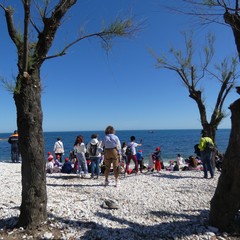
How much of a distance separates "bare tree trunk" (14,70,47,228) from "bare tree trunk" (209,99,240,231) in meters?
3.49

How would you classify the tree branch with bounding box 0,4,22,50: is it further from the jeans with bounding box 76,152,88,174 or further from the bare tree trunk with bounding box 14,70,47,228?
the jeans with bounding box 76,152,88,174

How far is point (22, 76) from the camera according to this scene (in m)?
5.43

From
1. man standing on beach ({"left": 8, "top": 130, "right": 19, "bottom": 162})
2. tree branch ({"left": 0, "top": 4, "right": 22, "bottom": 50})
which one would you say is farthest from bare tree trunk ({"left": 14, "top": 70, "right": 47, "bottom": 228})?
man standing on beach ({"left": 8, "top": 130, "right": 19, "bottom": 162})

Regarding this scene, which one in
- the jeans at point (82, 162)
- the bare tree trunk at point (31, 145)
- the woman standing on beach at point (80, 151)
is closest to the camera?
the bare tree trunk at point (31, 145)

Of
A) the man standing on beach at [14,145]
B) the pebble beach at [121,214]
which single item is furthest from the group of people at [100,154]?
the man standing on beach at [14,145]

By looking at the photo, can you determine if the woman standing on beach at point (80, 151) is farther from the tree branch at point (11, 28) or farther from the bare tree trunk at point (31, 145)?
the tree branch at point (11, 28)

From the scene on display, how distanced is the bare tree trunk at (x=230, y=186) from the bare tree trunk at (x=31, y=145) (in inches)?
137

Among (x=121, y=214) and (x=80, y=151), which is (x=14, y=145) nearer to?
(x=80, y=151)

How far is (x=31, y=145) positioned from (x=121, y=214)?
2.69m

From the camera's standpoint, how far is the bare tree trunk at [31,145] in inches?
215

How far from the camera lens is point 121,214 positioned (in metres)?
6.79

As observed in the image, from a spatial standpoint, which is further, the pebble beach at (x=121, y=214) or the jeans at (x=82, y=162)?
the jeans at (x=82, y=162)

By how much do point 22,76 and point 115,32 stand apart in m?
2.20

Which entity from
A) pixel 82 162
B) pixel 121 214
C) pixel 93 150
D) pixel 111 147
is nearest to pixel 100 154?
pixel 93 150
